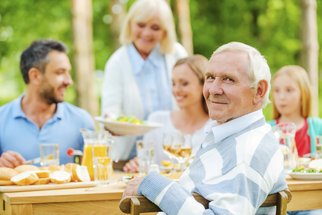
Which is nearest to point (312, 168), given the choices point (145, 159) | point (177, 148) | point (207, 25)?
point (177, 148)

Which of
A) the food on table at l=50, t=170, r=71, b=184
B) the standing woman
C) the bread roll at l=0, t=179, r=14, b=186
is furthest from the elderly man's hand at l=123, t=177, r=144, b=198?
the standing woman

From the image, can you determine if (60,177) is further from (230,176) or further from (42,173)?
(230,176)

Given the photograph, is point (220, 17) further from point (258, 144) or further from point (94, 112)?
point (258, 144)

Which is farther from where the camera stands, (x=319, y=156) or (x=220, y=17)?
(x=220, y=17)

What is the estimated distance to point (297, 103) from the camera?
456 centimetres

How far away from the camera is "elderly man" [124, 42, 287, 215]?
252 cm

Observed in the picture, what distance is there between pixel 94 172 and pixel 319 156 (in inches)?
53.8

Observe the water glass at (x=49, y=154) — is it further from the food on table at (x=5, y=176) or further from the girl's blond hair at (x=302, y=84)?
the girl's blond hair at (x=302, y=84)

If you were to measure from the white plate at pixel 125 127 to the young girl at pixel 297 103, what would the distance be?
35.1 inches

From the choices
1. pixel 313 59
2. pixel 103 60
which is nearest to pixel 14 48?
pixel 103 60

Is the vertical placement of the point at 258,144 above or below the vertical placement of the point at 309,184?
above

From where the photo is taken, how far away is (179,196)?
2576 millimetres

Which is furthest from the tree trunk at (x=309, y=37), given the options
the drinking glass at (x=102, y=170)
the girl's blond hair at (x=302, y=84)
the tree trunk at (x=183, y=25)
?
the drinking glass at (x=102, y=170)

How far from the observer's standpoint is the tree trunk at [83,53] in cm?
946
